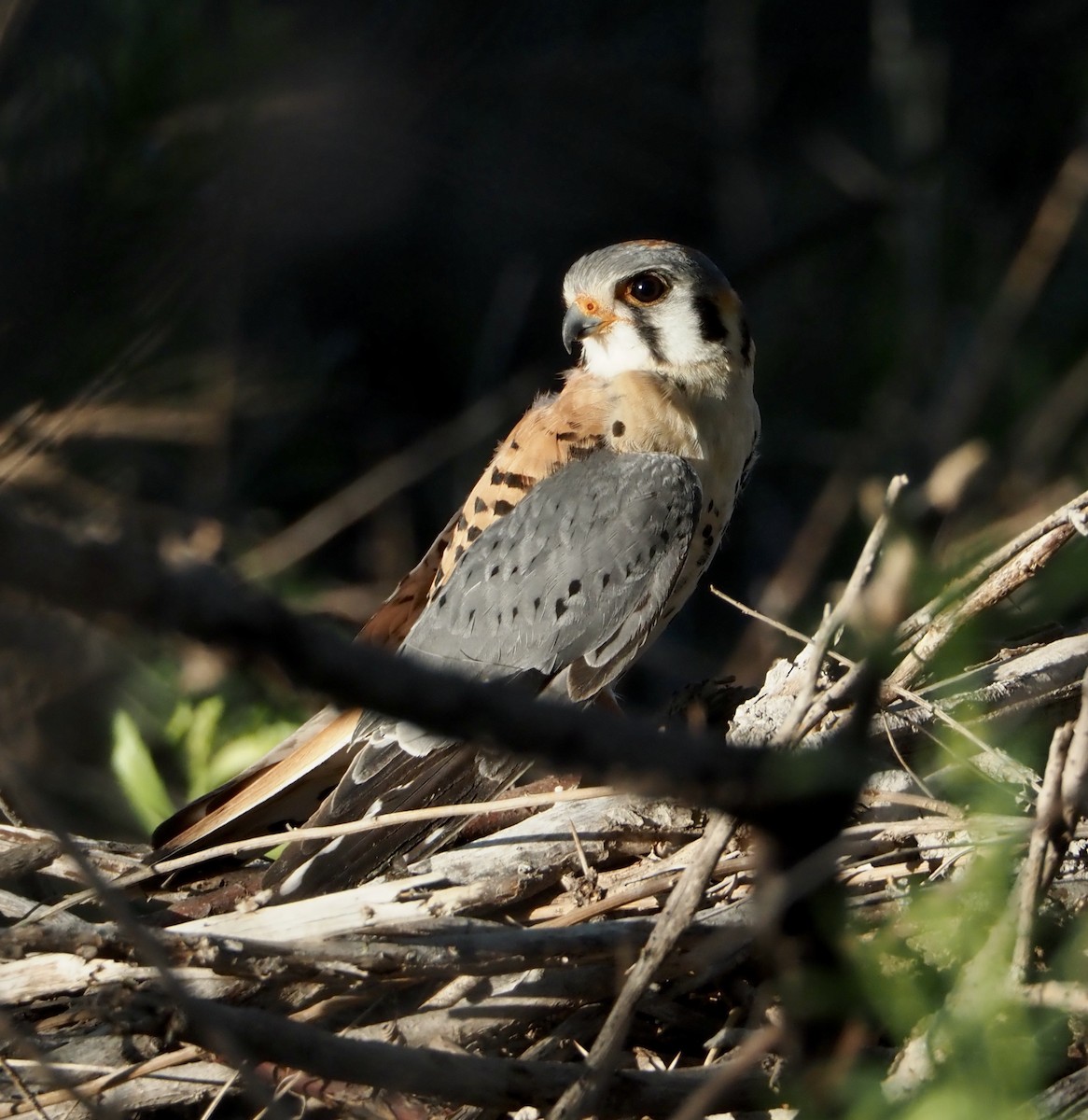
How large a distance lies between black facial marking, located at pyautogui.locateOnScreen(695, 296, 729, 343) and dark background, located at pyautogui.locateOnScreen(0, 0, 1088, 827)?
0.82 meters

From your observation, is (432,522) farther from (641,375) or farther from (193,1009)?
(193,1009)

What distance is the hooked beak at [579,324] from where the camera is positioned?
3705mm

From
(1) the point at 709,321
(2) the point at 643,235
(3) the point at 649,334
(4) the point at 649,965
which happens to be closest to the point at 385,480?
(2) the point at 643,235

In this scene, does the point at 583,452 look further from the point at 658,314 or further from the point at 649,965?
the point at 649,965

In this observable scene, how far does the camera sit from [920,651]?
285 cm

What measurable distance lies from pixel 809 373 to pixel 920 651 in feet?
8.85

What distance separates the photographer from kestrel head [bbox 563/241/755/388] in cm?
364

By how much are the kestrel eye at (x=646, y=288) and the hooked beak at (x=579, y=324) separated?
10 centimetres

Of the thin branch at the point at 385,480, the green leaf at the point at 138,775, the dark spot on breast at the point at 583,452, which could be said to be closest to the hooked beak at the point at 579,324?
the dark spot on breast at the point at 583,452

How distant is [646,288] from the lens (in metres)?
3.67

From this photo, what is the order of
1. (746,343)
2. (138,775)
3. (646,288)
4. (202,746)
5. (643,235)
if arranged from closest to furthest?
(138,775) → (202,746) → (646,288) → (746,343) → (643,235)

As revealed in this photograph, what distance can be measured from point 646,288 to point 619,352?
172mm

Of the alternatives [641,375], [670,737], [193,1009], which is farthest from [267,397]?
[670,737]

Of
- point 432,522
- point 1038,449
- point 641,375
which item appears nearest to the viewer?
point 641,375
